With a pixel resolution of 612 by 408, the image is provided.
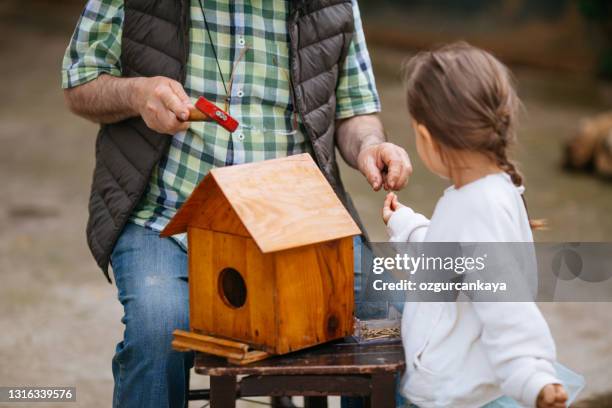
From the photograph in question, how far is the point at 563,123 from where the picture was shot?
296 inches

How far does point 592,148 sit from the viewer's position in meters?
6.31

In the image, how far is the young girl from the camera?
1.81 meters

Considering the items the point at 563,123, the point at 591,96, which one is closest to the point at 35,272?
the point at 563,123

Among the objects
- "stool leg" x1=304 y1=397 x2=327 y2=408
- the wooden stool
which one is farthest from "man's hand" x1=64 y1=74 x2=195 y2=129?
"stool leg" x1=304 y1=397 x2=327 y2=408

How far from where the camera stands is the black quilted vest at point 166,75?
7.89ft

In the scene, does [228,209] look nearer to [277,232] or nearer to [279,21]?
[277,232]

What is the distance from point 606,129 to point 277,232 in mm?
4893

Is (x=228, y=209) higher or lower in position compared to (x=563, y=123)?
lower

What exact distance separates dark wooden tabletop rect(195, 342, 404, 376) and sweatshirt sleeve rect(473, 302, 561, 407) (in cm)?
20

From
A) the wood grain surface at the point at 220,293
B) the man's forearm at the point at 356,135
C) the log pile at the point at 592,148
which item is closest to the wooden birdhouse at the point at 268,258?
the wood grain surface at the point at 220,293

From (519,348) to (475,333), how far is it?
12 cm

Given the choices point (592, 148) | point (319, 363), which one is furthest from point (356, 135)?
point (592, 148)

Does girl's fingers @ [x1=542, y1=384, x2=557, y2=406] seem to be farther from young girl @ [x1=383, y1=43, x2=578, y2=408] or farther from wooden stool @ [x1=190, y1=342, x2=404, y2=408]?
wooden stool @ [x1=190, y1=342, x2=404, y2=408]

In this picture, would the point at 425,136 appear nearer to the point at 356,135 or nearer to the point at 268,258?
the point at 268,258
